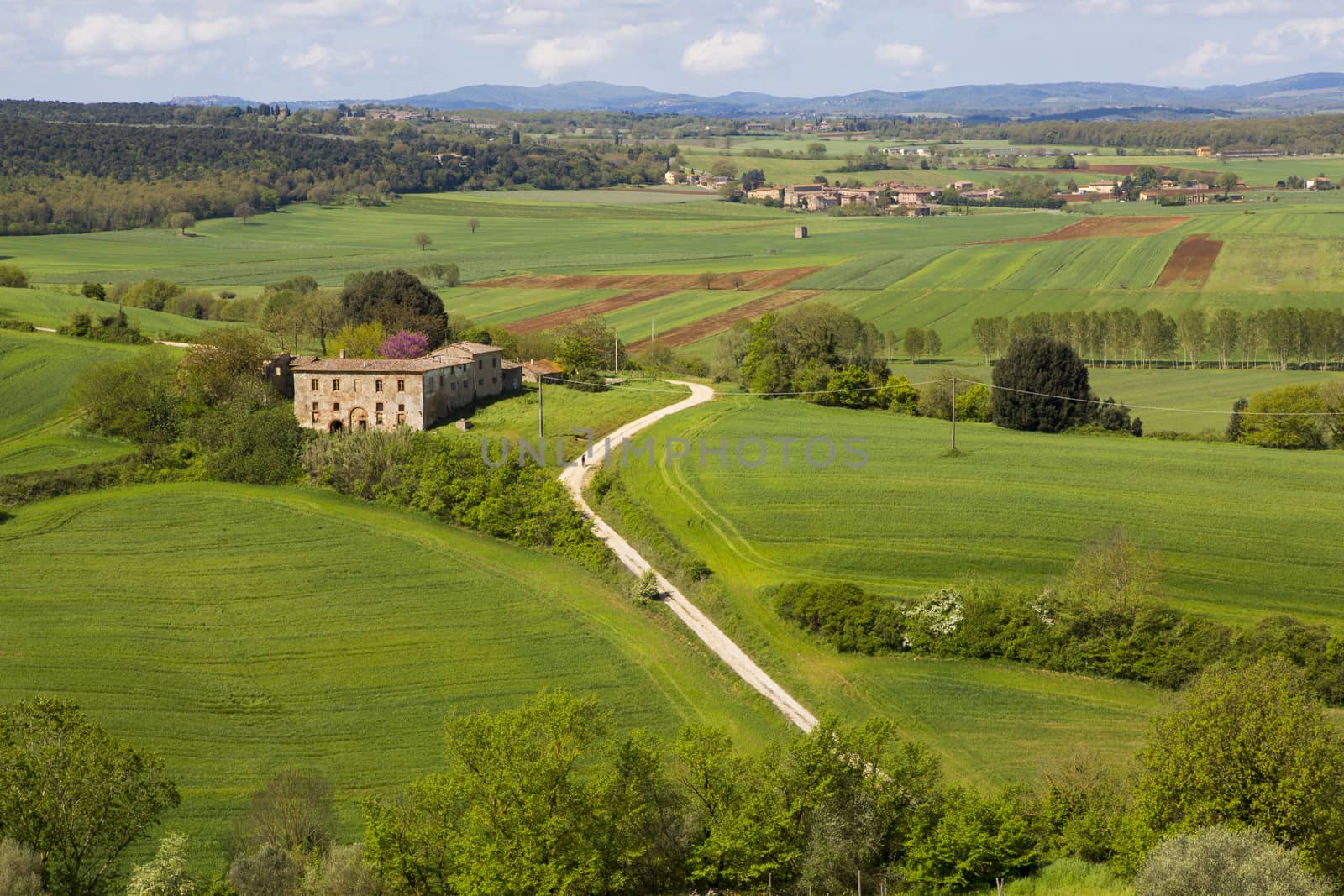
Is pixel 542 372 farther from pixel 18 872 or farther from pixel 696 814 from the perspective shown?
pixel 18 872

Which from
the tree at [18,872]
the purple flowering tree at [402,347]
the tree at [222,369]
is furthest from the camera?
the purple flowering tree at [402,347]

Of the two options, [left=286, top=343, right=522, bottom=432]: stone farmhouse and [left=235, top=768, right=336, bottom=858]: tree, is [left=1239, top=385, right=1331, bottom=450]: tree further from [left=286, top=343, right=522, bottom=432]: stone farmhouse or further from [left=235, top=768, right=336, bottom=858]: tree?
[left=235, top=768, right=336, bottom=858]: tree

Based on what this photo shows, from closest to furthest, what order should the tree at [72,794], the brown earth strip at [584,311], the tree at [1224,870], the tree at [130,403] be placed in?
the tree at [1224,870], the tree at [72,794], the tree at [130,403], the brown earth strip at [584,311]

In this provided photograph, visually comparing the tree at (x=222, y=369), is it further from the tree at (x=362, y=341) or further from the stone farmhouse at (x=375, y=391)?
the tree at (x=362, y=341)

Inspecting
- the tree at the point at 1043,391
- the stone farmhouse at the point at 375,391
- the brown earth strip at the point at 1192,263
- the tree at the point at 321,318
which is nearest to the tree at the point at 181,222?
the tree at the point at 321,318

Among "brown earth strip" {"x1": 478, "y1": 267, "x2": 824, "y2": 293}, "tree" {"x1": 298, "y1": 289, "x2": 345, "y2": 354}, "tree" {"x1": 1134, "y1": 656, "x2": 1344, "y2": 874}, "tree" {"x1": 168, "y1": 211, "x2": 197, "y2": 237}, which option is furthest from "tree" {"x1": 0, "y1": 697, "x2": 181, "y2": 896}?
"tree" {"x1": 168, "y1": 211, "x2": 197, "y2": 237}

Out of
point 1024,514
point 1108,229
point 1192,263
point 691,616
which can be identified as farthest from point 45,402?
point 1108,229
